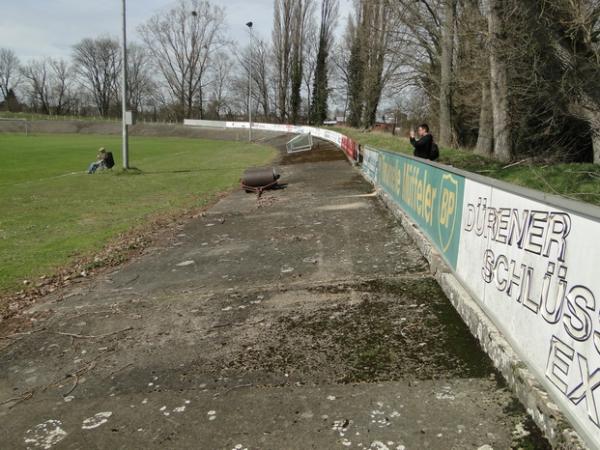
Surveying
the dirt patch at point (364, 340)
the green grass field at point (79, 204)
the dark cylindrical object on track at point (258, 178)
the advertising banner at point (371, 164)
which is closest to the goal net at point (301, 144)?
the green grass field at point (79, 204)

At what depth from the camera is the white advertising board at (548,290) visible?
2674mm

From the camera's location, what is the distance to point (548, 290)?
3.16 meters

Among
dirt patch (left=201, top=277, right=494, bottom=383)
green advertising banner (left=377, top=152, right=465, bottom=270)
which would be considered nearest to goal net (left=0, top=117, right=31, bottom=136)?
green advertising banner (left=377, top=152, right=465, bottom=270)

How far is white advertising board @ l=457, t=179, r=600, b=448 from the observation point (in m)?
2.67

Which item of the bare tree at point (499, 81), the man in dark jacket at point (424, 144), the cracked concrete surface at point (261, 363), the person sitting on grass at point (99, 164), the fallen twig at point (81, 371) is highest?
the bare tree at point (499, 81)

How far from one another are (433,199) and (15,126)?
86.3 m

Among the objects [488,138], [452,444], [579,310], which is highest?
[488,138]

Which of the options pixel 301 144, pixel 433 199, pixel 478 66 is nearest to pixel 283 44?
pixel 301 144

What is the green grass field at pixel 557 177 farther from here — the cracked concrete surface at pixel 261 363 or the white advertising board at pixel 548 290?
the white advertising board at pixel 548 290

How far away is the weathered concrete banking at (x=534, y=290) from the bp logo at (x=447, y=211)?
0.08ft

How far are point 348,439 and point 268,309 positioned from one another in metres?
2.66

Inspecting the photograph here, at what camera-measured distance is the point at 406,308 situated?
543 cm

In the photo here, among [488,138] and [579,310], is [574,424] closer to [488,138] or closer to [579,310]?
[579,310]

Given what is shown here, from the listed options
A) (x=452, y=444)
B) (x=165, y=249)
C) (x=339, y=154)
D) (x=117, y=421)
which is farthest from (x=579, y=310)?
(x=339, y=154)
